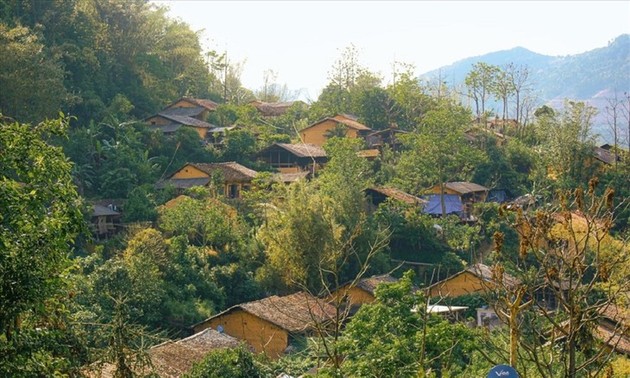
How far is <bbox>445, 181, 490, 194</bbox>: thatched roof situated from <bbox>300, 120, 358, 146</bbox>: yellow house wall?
650 cm

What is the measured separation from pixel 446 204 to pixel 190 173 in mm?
10365

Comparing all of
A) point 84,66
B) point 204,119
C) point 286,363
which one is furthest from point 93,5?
point 286,363

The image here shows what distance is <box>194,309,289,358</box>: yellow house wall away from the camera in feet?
68.6

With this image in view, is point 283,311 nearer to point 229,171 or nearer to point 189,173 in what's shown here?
point 229,171

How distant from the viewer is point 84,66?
3559cm

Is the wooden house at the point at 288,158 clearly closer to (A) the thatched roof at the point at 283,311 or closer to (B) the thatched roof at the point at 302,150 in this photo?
(B) the thatched roof at the point at 302,150

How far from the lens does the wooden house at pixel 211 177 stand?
3178cm

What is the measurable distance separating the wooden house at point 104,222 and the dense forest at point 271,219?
16cm

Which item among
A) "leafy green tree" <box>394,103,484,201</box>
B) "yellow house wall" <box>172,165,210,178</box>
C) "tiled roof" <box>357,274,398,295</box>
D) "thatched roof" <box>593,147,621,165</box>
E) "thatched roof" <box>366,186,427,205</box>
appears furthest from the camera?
"thatched roof" <box>593,147,621,165</box>

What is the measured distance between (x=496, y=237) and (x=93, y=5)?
35.3 m

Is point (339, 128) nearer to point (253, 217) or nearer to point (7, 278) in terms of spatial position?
point (253, 217)

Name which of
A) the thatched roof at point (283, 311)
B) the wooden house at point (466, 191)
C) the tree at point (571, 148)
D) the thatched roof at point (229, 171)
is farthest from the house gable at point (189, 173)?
the tree at point (571, 148)

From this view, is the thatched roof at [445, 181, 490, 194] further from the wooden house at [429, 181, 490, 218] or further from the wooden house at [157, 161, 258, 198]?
the wooden house at [157, 161, 258, 198]

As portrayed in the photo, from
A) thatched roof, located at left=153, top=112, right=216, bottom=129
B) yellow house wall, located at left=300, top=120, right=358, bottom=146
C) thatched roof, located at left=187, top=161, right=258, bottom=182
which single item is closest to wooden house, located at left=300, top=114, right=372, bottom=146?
yellow house wall, located at left=300, top=120, right=358, bottom=146
